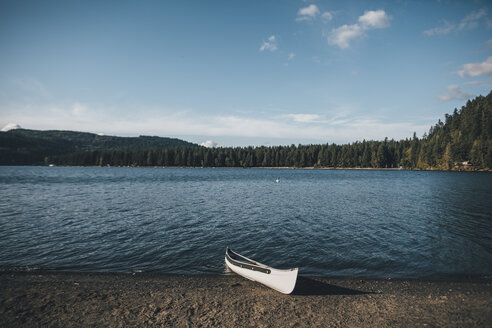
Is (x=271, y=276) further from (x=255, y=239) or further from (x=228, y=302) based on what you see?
(x=255, y=239)

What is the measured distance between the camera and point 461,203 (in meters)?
41.3

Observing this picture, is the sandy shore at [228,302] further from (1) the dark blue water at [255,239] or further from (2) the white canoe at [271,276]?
(1) the dark blue water at [255,239]

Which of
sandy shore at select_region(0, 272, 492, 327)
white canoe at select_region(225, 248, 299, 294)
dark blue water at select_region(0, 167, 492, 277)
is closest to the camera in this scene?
sandy shore at select_region(0, 272, 492, 327)

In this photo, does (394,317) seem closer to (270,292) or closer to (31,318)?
(270,292)

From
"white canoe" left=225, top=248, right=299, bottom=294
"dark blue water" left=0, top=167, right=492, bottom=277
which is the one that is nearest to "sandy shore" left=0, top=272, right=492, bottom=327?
"white canoe" left=225, top=248, right=299, bottom=294

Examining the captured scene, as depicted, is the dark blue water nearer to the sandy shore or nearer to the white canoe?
the sandy shore

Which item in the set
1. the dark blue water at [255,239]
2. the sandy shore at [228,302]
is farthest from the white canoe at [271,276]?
the dark blue water at [255,239]

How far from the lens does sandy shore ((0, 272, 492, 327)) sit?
1047 cm

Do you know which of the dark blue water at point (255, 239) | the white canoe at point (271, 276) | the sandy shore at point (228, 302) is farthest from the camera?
the dark blue water at point (255, 239)

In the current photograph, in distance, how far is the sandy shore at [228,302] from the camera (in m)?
10.5

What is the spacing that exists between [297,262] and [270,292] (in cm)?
469

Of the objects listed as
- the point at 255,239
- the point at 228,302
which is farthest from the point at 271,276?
the point at 255,239

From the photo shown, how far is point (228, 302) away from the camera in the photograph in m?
12.1

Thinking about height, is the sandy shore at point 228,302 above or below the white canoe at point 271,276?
below
